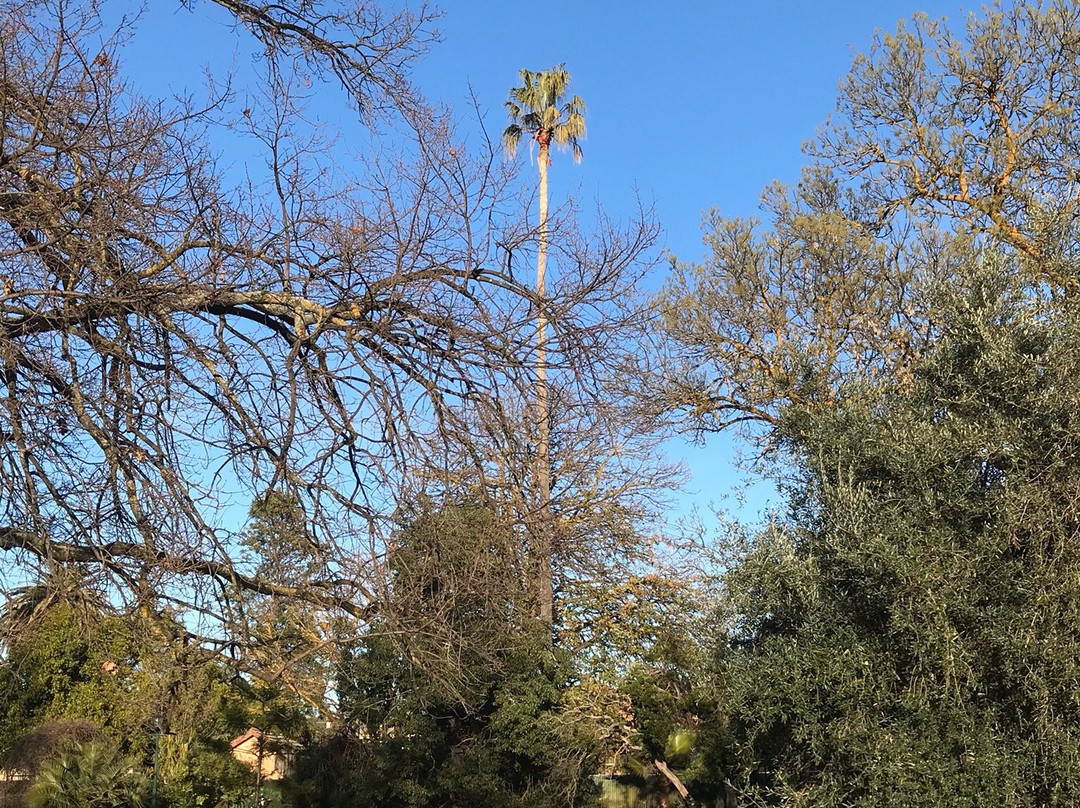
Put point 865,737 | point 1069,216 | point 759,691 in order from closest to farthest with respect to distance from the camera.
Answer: point 865,737 → point 759,691 → point 1069,216

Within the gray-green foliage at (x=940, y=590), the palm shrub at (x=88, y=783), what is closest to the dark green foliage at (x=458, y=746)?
the palm shrub at (x=88, y=783)

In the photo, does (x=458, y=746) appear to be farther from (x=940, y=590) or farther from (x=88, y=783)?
(x=940, y=590)

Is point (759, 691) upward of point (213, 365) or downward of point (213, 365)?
downward

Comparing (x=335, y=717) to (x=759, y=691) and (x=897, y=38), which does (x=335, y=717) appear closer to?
(x=759, y=691)

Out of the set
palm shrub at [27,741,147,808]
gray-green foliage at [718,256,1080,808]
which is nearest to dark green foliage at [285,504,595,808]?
palm shrub at [27,741,147,808]

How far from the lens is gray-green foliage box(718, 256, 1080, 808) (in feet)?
22.0

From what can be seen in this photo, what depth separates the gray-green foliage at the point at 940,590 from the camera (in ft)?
22.0

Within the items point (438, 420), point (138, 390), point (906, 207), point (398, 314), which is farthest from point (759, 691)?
point (906, 207)

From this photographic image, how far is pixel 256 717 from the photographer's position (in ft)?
50.5

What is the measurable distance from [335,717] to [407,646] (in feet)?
43.5

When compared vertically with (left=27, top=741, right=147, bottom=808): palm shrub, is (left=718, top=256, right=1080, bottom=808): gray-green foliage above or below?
above

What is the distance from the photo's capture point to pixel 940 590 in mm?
6871

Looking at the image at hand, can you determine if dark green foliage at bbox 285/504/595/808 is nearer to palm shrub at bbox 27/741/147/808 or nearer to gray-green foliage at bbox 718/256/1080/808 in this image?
palm shrub at bbox 27/741/147/808

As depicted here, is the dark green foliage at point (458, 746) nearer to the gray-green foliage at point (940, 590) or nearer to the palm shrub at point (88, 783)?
the palm shrub at point (88, 783)
